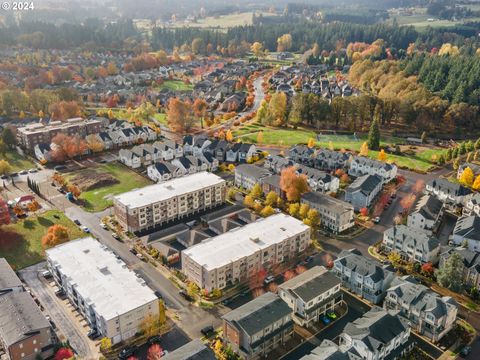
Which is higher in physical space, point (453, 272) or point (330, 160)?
point (330, 160)

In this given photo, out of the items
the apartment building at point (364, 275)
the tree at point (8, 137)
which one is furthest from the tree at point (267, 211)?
the tree at point (8, 137)

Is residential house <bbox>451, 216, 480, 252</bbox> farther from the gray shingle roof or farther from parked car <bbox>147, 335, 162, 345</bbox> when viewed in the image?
parked car <bbox>147, 335, 162, 345</bbox>

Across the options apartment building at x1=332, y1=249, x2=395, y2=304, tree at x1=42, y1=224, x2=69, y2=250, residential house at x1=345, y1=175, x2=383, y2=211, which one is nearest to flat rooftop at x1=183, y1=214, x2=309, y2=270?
apartment building at x1=332, y1=249, x2=395, y2=304

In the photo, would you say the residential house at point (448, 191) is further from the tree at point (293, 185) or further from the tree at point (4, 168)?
the tree at point (4, 168)

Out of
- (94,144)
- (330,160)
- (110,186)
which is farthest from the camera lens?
(94,144)

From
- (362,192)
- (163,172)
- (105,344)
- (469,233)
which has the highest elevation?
(362,192)

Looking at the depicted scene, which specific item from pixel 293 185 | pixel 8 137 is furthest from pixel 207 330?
pixel 8 137

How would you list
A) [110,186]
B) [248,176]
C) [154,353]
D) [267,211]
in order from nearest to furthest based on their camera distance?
[154,353]
[267,211]
[248,176]
[110,186]

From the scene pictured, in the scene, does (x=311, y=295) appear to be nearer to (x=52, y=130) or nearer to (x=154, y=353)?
(x=154, y=353)
